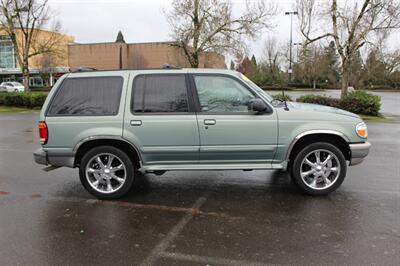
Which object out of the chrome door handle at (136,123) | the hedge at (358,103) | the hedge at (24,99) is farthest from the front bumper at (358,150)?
the hedge at (24,99)

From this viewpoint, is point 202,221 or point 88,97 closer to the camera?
point 202,221

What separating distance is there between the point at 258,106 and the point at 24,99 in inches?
873

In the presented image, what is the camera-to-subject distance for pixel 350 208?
4828 millimetres

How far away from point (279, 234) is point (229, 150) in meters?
1.51

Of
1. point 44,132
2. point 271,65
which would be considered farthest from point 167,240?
point 271,65

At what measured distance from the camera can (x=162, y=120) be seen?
514 centimetres

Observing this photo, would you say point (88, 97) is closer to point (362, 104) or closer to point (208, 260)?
point (208, 260)

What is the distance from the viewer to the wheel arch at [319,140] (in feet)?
16.8

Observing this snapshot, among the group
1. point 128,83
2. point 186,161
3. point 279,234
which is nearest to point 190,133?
point 186,161

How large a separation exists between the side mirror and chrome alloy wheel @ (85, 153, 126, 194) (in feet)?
6.75

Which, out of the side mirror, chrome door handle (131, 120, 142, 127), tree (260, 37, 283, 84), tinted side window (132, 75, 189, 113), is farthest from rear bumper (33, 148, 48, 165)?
tree (260, 37, 283, 84)

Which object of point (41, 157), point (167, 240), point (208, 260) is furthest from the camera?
point (41, 157)

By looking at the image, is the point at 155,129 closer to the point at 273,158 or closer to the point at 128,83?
the point at 128,83

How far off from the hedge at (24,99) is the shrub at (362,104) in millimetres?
17837
